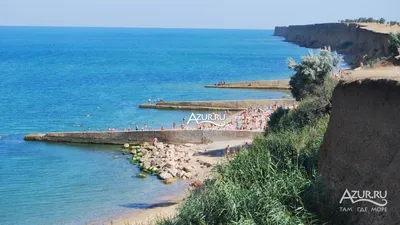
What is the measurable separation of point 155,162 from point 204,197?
54.2ft

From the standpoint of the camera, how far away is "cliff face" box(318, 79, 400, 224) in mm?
11203

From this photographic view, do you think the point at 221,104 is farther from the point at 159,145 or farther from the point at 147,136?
the point at 159,145

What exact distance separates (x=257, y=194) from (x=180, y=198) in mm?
11859

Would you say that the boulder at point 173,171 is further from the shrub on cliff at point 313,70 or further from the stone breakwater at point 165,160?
the shrub on cliff at point 313,70

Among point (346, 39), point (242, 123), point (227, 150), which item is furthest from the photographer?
point (346, 39)

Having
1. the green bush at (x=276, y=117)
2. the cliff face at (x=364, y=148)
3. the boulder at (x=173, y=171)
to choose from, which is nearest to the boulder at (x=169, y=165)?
the boulder at (x=173, y=171)

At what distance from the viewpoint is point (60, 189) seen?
2616 cm

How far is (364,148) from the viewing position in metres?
12.3

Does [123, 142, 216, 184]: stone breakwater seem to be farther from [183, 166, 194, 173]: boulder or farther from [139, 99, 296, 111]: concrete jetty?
[139, 99, 296, 111]: concrete jetty

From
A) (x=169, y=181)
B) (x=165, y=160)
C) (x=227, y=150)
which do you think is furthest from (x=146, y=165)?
(x=227, y=150)

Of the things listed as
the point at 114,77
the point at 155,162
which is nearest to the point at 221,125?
the point at 155,162

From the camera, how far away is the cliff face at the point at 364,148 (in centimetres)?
1120

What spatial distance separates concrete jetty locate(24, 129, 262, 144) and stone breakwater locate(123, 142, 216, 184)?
654mm

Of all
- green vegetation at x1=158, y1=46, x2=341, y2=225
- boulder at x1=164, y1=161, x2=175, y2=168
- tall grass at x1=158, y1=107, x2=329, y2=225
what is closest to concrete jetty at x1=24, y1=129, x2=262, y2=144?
boulder at x1=164, y1=161, x2=175, y2=168
